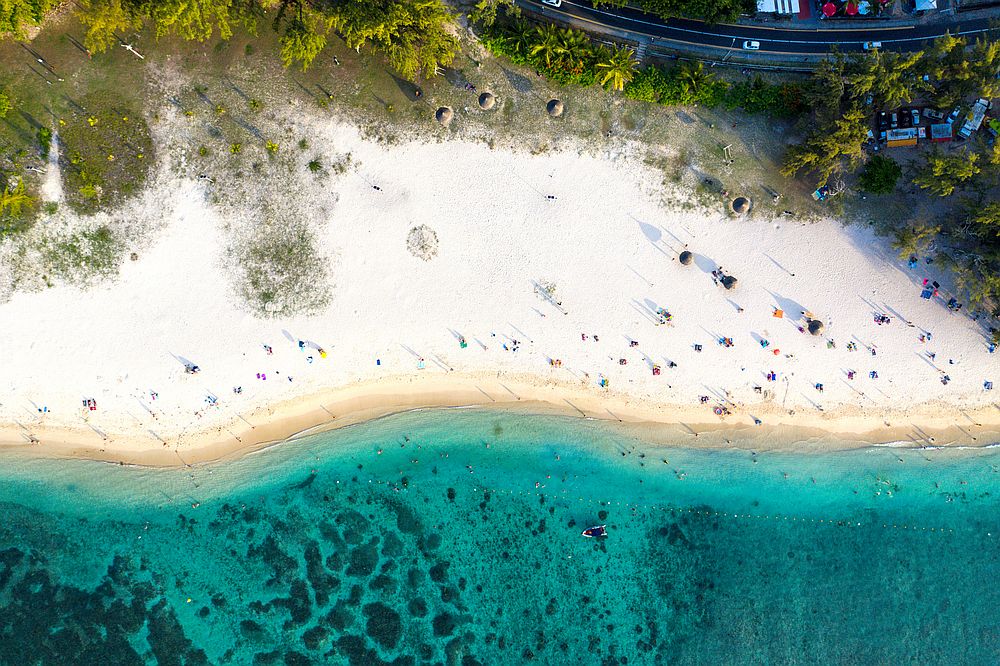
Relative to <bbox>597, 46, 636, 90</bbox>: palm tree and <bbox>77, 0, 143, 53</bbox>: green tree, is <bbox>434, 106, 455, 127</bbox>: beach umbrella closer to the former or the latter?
<bbox>597, 46, 636, 90</bbox>: palm tree

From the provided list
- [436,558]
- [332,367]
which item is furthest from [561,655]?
[332,367]

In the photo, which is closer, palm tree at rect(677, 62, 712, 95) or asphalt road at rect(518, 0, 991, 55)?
palm tree at rect(677, 62, 712, 95)

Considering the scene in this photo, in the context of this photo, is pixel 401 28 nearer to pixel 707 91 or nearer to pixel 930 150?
pixel 707 91

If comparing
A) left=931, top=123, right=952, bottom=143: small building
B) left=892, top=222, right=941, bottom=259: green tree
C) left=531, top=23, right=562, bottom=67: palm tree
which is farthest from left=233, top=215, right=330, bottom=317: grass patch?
left=931, top=123, right=952, bottom=143: small building

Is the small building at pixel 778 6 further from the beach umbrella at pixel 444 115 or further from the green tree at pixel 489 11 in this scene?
the beach umbrella at pixel 444 115

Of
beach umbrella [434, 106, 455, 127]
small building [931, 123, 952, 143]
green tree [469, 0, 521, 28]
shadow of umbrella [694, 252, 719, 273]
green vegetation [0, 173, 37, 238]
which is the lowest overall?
green vegetation [0, 173, 37, 238]

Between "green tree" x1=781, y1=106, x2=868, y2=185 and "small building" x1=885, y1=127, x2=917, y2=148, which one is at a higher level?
"small building" x1=885, y1=127, x2=917, y2=148

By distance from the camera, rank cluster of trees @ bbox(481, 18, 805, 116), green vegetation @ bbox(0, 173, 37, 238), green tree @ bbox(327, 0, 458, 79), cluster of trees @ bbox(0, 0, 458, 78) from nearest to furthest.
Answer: cluster of trees @ bbox(0, 0, 458, 78), green tree @ bbox(327, 0, 458, 79), cluster of trees @ bbox(481, 18, 805, 116), green vegetation @ bbox(0, 173, 37, 238)
